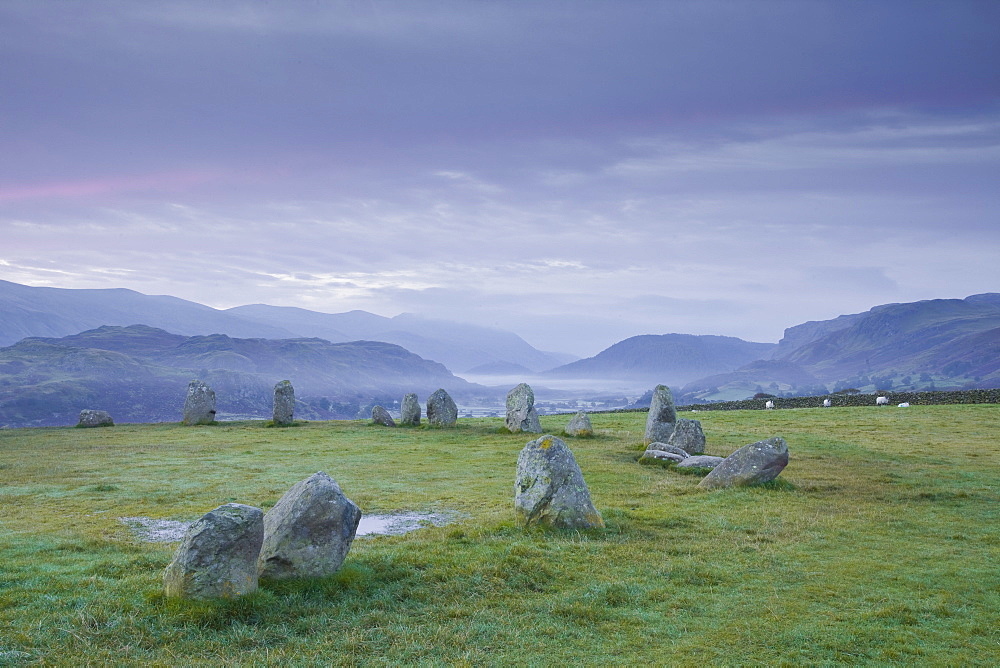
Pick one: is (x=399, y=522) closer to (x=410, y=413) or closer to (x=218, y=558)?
(x=218, y=558)

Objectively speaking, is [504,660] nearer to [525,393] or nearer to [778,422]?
[525,393]

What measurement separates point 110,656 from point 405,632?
12.7 ft

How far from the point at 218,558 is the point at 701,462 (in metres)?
19.4

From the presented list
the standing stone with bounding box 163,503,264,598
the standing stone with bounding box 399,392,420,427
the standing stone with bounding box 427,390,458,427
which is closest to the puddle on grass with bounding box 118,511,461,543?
the standing stone with bounding box 163,503,264,598

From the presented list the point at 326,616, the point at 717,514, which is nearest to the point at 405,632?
the point at 326,616

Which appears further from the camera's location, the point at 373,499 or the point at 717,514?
the point at 373,499

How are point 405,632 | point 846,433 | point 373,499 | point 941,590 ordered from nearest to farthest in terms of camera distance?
1. point 405,632
2. point 941,590
3. point 373,499
4. point 846,433

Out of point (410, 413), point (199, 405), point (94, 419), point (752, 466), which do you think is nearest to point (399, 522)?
point (752, 466)

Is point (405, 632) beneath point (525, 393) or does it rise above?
beneath

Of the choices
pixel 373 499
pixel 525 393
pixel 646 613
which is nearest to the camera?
pixel 646 613

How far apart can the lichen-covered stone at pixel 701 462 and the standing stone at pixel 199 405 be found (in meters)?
35.0

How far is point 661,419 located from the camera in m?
33.7

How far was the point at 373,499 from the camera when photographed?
20.5m

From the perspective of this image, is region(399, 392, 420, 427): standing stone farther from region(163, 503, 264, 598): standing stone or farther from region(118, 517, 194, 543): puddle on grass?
region(163, 503, 264, 598): standing stone
